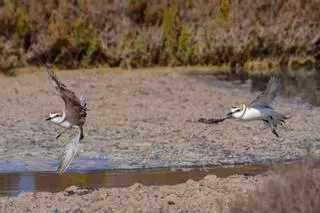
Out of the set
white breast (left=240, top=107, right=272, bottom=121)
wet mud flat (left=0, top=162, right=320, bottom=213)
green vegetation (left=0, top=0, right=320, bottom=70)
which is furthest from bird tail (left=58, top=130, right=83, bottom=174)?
green vegetation (left=0, top=0, right=320, bottom=70)

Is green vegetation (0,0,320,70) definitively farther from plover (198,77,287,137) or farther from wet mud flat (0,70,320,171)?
plover (198,77,287,137)

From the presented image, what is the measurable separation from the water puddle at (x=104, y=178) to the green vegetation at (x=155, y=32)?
35.7ft

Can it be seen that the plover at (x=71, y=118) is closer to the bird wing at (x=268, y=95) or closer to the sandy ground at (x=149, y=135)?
the sandy ground at (x=149, y=135)

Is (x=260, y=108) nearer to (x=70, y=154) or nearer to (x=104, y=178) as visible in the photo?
(x=104, y=178)

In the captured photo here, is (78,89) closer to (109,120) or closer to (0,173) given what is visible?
(109,120)

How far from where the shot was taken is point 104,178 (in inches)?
511

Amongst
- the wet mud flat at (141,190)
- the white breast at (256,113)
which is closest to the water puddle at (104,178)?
the wet mud flat at (141,190)

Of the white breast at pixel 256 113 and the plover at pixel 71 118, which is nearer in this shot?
the plover at pixel 71 118

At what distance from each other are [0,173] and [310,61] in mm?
15585

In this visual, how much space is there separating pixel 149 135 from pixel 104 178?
287cm

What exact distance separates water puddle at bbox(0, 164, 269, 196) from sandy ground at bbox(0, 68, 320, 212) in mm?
405

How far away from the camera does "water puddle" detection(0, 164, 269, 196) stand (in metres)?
12.4

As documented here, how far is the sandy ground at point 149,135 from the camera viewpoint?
35.9 feet

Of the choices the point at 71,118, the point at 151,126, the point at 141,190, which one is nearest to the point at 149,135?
the point at 151,126
